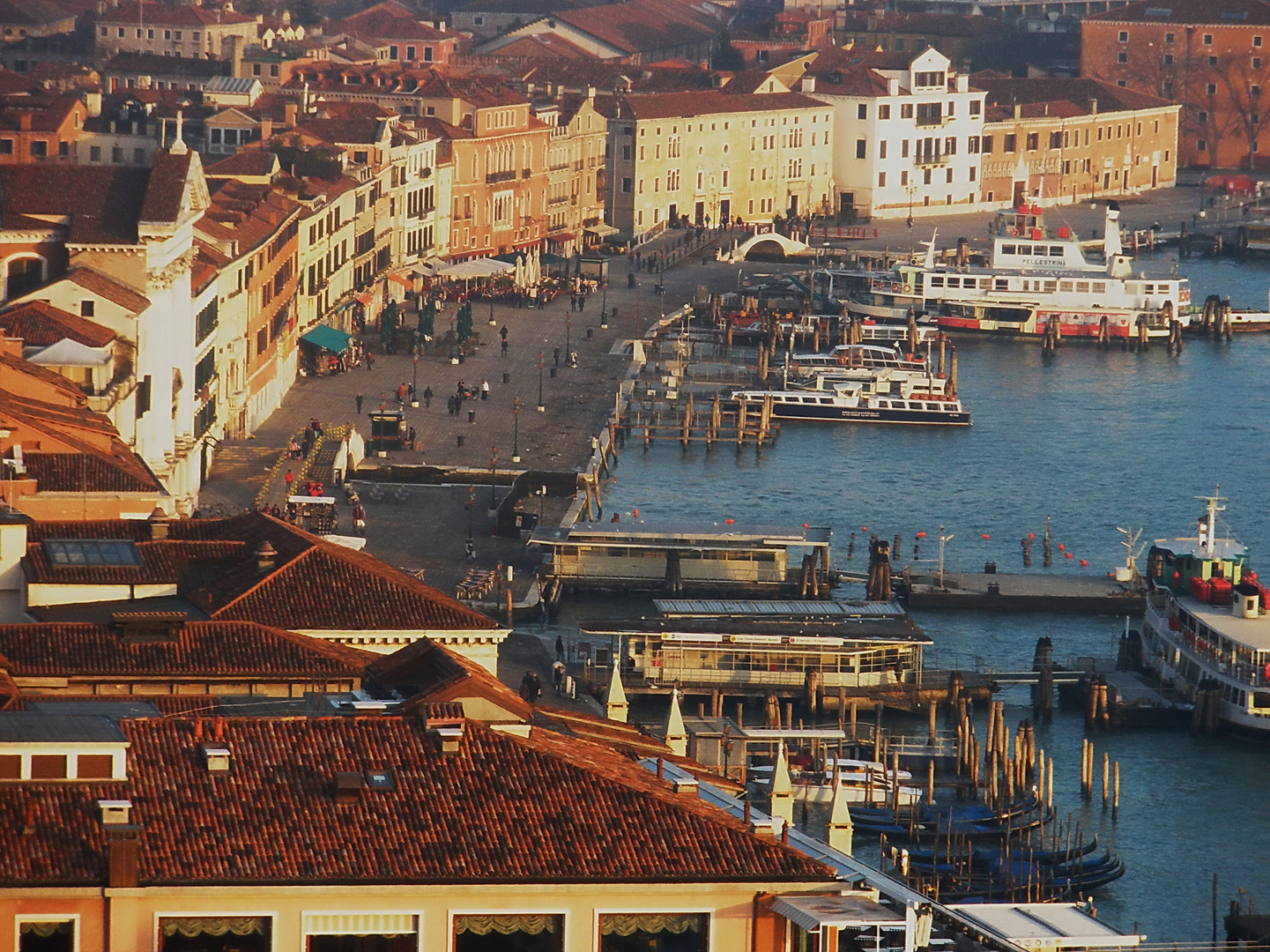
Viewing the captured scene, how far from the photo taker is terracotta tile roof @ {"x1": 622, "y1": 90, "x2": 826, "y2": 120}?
124 m

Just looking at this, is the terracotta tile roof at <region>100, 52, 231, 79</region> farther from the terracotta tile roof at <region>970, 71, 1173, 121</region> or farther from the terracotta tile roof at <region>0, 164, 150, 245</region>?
the terracotta tile roof at <region>0, 164, 150, 245</region>

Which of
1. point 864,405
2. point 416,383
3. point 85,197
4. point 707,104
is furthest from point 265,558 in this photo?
point 707,104

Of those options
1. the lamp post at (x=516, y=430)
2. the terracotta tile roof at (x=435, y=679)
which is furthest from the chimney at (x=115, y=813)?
the lamp post at (x=516, y=430)

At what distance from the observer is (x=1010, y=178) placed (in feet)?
455

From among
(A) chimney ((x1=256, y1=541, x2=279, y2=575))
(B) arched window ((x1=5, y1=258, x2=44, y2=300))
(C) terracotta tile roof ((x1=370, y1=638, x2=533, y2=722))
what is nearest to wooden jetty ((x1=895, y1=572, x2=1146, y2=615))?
(B) arched window ((x1=5, y1=258, x2=44, y2=300))

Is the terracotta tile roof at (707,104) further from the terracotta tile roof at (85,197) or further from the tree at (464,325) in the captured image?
the terracotta tile roof at (85,197)

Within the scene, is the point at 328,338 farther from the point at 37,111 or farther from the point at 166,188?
the point at 166,188

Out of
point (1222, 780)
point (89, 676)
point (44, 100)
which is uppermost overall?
point (44, 100)

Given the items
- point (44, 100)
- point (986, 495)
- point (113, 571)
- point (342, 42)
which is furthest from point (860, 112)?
point (113, 571)

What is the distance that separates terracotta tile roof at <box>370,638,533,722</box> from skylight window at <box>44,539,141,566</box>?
4.79m

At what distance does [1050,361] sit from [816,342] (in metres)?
9.20

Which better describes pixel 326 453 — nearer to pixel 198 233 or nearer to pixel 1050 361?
pixel 198 233

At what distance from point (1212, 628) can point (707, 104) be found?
7625 cm

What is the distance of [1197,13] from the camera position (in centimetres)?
15575
